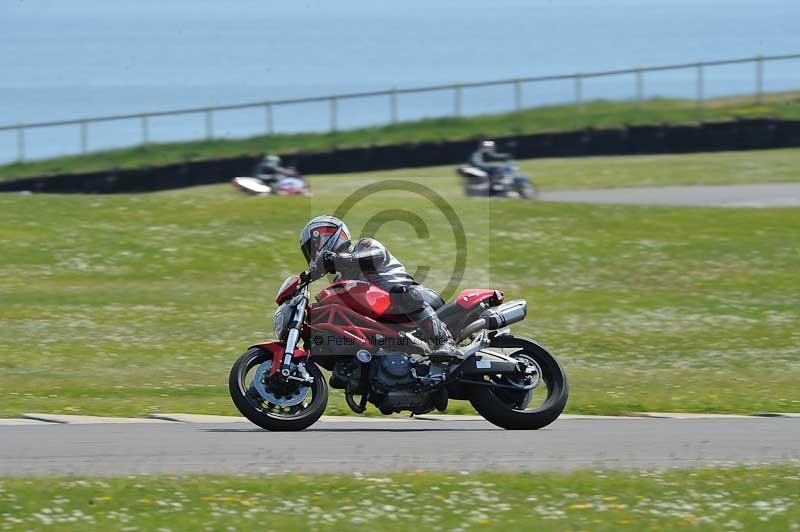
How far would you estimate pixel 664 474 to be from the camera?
946 centimetres

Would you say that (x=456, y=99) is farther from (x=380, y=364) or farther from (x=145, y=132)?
(x=380, y=364)

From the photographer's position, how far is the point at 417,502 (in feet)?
28.1

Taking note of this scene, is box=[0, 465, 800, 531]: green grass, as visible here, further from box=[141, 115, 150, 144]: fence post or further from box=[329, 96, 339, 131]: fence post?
box=[329, 96, 339, 131]: fence post

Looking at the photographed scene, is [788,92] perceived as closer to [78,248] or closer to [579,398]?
[78,248]

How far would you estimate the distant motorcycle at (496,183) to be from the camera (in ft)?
109

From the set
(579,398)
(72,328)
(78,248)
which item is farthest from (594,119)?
(579,398)

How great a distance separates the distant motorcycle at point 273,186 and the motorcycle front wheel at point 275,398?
22192 millimetres

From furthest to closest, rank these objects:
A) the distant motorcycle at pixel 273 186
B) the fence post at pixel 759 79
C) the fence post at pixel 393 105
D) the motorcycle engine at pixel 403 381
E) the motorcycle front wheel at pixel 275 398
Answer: the fence post at pixel 393 105 → the fence post at pixel 759 79 → the distant motorcycle at pixel 273 186 → the motorcycle engine at pixel 403 381 → the motorcycle front wheel at pixel 275 398

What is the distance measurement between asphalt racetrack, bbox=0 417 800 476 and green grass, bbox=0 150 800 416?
1573mm

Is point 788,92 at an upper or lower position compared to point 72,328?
upper

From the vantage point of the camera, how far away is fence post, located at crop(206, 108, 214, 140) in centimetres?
4709

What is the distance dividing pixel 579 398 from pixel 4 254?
13856 millimetres

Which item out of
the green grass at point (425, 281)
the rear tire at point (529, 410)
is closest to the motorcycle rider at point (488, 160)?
the green grass at point (425, 281)

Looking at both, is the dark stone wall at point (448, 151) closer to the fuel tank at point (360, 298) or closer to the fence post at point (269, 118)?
the fence post at point (269, 118)
